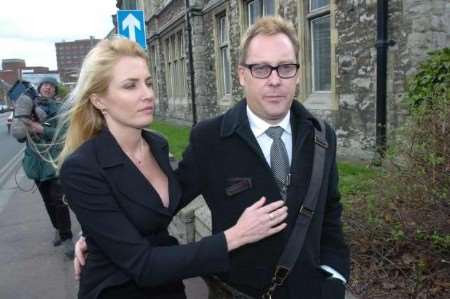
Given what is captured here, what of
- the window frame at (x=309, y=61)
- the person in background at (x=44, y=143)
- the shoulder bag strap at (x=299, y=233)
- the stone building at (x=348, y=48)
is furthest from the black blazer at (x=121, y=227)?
the window frame at (x=309, y=61)

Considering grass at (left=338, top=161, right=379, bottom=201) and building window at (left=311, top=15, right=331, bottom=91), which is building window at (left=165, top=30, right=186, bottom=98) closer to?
building window at (left=311, top=15, right=331, bottom=91)

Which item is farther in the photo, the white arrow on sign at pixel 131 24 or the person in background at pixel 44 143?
the white arrow on sign at pixel 131 24

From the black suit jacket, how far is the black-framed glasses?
189 mm

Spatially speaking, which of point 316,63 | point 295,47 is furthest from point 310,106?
point 295,47

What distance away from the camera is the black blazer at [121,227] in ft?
5.42

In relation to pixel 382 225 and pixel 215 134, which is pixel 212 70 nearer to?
pixel 382 225

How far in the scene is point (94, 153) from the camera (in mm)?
1829

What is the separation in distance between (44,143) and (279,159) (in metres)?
4.02

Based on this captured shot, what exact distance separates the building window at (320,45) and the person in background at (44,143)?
17.2ft

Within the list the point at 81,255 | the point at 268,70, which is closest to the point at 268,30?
the point at 268,70

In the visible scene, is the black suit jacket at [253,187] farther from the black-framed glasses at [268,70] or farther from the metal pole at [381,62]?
the metal pole at [381,62]

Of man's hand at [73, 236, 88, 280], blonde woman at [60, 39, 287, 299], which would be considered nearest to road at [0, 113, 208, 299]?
man's hand at [73, 236, 88, 280]

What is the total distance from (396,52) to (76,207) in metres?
5.94

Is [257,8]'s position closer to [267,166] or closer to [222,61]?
[222,61]
